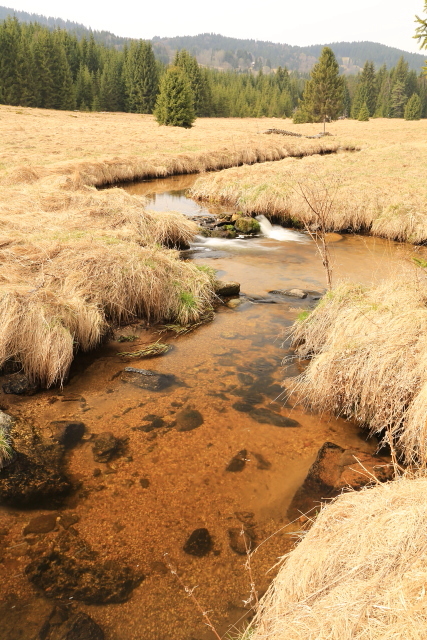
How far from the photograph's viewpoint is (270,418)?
5.99 meters

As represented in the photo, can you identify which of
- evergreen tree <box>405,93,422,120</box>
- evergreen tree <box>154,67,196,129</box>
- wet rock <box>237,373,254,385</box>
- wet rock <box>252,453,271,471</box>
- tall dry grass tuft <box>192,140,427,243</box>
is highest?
Answer: evergreen tree <box>405,93,422,120</box>

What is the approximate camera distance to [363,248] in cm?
1406

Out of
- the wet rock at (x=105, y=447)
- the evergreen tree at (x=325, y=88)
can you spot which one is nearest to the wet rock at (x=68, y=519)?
the wet rock at (x=105, y=447)

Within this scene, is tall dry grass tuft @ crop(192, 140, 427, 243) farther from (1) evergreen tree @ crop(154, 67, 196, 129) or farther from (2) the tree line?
(2) the tree line

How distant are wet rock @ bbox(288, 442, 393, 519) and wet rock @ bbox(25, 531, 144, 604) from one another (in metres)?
1.77

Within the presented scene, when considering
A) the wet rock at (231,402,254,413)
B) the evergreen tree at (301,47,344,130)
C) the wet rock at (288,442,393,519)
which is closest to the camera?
the wet rock at (288,442,393,519)

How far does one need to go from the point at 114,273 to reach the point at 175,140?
30.5 m

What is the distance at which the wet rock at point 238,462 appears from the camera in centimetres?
508

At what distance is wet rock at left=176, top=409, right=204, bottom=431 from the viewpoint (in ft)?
19.0

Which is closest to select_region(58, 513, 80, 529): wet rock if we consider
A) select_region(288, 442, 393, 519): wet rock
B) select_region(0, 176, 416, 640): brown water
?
select_region(0, 176, 416, 640): brown water

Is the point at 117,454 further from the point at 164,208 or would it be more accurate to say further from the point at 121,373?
the point at 164,208

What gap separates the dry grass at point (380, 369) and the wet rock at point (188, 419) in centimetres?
151

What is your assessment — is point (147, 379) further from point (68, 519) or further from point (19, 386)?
point (68, 519)

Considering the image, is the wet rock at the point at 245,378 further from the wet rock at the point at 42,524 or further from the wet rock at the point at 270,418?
the wet rock at the point at 42,524
